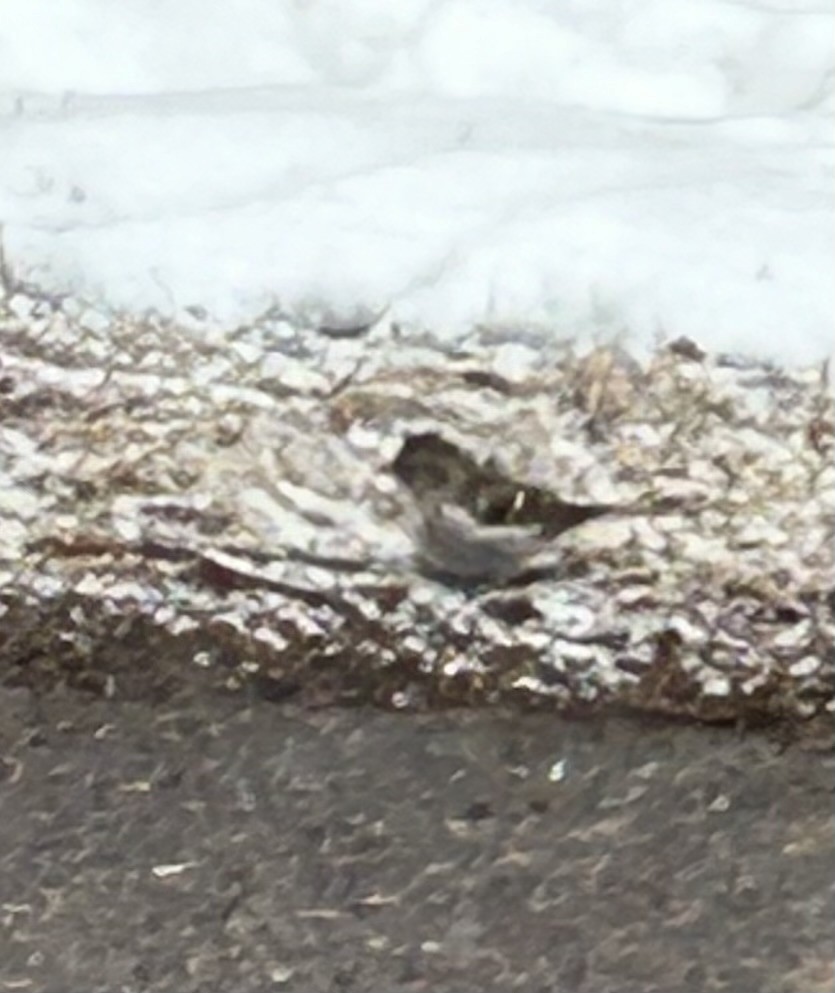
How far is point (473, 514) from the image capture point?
1.24 metres

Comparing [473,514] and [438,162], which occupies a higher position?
[438,162]

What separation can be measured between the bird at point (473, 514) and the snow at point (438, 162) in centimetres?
8

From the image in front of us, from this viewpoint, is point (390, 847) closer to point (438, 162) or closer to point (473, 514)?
point (473, 514)

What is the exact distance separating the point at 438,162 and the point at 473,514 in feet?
0.69

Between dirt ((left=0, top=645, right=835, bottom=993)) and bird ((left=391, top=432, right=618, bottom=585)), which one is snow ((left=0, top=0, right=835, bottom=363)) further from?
dirt ((left=0, top=645, right=835, bottom=993))

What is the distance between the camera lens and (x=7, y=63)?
1.31 m

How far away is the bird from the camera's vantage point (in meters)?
1.22

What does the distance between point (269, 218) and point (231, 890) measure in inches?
17.0

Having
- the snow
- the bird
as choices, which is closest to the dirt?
the bird

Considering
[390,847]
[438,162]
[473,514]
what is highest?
[438,162]

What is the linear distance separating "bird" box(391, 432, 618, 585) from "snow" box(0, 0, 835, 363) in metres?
0.08

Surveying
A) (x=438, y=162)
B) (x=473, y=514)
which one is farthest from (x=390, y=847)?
(x=438, y=162)

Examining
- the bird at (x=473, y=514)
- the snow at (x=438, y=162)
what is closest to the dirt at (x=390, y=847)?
the bird at (x=473, y=514)

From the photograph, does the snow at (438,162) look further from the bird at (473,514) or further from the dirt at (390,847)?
the dirt at (390,847)
